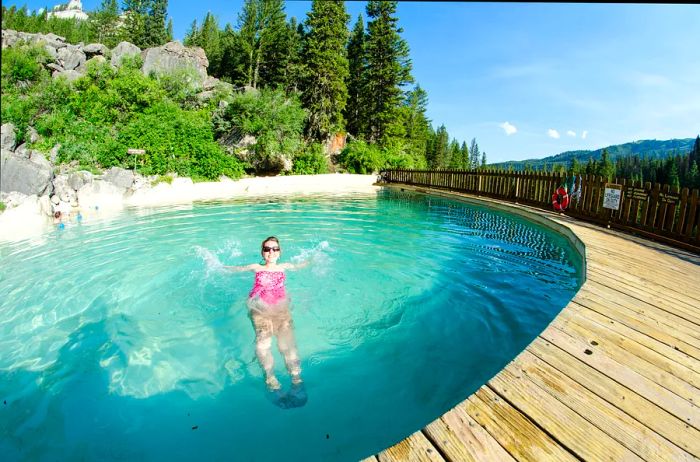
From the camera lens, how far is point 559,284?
602 centimetres

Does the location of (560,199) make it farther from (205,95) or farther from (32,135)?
(205,95)

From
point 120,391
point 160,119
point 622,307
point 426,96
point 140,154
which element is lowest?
point 120,391

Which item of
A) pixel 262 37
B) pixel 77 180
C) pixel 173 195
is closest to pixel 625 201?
pixel 173 195

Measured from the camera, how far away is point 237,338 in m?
4.59

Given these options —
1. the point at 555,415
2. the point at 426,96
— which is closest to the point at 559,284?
the point at 555,415

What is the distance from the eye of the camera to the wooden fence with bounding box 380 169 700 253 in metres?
6.93

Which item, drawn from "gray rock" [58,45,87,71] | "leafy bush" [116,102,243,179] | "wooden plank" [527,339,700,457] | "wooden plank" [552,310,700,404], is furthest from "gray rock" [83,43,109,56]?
"wooden plank" [527,339,700,457]

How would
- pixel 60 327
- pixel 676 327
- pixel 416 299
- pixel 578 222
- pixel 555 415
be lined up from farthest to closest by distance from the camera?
pixel 578 222 → pixel 416 299 → pixel 60 327 → pixel 676 327 → pixel 555 415

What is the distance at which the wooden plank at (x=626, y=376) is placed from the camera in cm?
245

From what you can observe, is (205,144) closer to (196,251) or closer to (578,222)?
(196,251)

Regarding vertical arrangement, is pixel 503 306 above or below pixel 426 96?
below

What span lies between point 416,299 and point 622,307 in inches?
106

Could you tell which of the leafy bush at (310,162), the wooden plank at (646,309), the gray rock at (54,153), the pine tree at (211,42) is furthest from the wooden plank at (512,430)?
the pine tree at (211,42)

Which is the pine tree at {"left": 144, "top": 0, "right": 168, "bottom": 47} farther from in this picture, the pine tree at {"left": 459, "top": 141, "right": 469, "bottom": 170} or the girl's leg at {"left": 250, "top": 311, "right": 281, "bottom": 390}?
the pine tree at {"left": 459, "top": 141, "right": 469, "bottom": 170}
